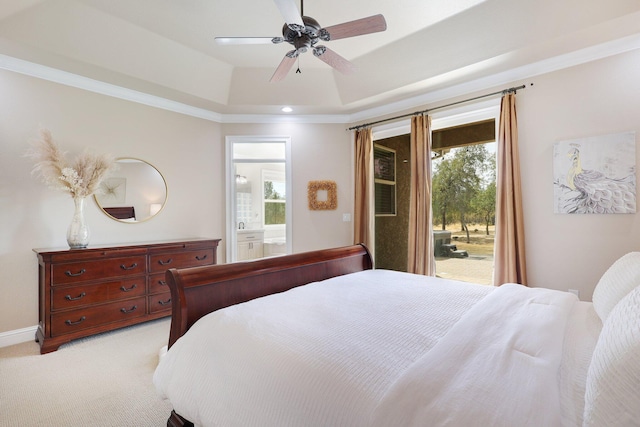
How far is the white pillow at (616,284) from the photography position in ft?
4.48

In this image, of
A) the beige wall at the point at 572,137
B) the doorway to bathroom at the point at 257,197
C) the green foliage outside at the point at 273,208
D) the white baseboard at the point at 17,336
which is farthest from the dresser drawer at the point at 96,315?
the beige wall at the point at 572,137

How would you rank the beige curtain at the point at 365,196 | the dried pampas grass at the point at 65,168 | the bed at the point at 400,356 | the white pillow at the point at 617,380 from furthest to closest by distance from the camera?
the beige curtain at the point at 365,196, the dried pampas grass at the point at 65,168, the bed at the point at 400,356, the white pillow at the point at 617,380

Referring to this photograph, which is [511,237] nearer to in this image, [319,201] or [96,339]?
[319,201]

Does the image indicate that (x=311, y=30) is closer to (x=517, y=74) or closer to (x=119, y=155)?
(x=517, y=74)

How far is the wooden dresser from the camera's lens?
2822 millimetres

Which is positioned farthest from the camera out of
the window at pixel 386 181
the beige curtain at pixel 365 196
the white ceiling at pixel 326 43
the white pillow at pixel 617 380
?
the window at pixel 386 181

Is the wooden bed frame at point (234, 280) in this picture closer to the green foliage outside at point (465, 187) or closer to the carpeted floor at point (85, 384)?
the carpeted floor at point (85, 384)

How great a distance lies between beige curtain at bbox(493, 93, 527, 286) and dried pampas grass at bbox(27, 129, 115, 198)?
4274 mm

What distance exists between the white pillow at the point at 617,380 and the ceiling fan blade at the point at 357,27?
2077 millimetres

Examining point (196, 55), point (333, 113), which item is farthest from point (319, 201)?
point (196, 55)

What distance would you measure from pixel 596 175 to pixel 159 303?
4709mm

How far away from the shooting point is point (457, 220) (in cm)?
403

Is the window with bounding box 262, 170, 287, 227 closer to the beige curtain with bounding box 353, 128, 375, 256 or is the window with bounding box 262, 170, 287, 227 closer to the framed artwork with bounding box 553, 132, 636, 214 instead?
the beige curtain with bounding box 353, 128, 375, 256

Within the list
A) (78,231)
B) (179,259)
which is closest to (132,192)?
(78,231)
